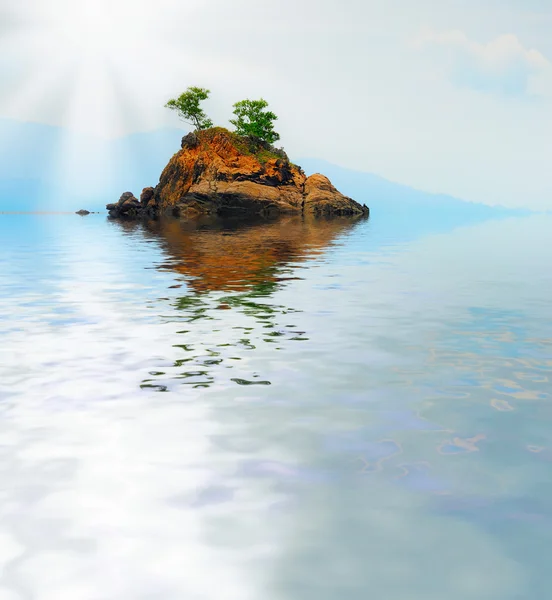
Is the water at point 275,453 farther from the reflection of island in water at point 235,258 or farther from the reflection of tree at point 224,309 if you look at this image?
the reflection of island in water at point 235,258

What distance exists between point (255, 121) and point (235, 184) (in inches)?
922

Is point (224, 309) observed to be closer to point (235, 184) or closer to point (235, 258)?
point (235, 258)

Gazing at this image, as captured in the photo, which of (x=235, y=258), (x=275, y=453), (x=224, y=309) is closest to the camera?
(x=275, y=453)

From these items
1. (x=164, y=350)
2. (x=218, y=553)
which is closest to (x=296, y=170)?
(x=164, y=350)

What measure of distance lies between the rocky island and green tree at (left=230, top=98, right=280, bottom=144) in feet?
6.99

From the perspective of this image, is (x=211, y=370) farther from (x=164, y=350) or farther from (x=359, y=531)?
(x=359, y=531)

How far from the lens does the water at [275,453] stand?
5047 millimetres

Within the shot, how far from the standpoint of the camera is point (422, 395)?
9.78m

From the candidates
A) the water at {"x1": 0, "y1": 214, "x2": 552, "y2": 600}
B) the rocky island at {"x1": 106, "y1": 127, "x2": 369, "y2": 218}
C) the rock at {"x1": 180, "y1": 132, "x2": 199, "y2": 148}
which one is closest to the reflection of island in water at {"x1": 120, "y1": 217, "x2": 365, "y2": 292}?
the water at {"x1": 0, "y1": 214, "x2": 552, "y2": 600}

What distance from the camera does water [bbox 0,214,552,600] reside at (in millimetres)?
5047

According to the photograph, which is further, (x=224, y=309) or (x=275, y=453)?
(x=224, y=309)

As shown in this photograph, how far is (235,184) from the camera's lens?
108 meters

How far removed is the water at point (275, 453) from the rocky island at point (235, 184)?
91839 mm

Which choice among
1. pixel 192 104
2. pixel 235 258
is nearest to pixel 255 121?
pixel 192 104
